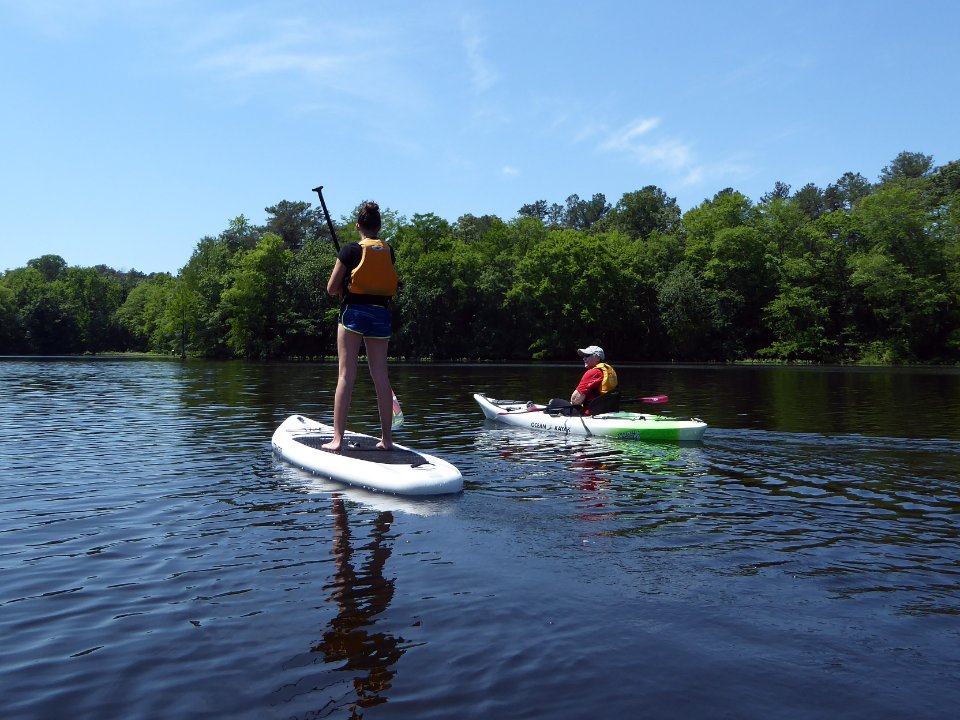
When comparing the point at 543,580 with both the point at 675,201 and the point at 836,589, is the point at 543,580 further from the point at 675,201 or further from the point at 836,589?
the point at 675,201

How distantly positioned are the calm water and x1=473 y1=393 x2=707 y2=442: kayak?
2.56 m

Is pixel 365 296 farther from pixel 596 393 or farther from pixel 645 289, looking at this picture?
pixel 645 289

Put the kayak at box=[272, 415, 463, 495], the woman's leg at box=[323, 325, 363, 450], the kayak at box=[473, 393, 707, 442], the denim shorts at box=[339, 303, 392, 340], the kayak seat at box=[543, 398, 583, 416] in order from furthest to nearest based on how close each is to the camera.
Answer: the kayak seat at box=[543, 398, 583, 416] < the kayak at box=[473, 393, 707, 442] < the woman's leg at box=[323, 325, 363, 450] < the denim shorts at box=[339, 303, 392, 340] < the kayak at box=[272, 415, 463, 495]

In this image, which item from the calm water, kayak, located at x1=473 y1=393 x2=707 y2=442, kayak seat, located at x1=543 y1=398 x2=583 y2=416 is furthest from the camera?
kayak seat, located at x1=543 y1=398 x2=583 y2=416

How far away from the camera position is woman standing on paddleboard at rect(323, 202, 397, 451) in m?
9.24

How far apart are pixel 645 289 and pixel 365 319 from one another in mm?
69736

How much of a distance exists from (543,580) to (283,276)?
268 ft

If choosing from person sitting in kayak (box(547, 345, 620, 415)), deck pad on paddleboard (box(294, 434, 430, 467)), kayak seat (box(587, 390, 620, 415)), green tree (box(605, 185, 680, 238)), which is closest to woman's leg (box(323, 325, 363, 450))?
deck pad on paddleboard (box(294, 434, 430, 467))

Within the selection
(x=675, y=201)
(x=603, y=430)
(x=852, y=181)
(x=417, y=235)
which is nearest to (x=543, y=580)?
(x=603, y=430)

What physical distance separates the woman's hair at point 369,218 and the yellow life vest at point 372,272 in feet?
0.41

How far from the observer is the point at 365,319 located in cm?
940

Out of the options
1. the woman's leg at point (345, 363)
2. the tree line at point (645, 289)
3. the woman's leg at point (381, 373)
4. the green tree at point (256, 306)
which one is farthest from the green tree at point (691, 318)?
the woman's leg at point (345, 363)

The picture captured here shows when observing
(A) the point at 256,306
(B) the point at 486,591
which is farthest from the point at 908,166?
(B) the point at 486,591

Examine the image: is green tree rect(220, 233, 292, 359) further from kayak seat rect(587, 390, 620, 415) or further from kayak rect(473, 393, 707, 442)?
kayak seat rect(587, 390, 620, 415)
